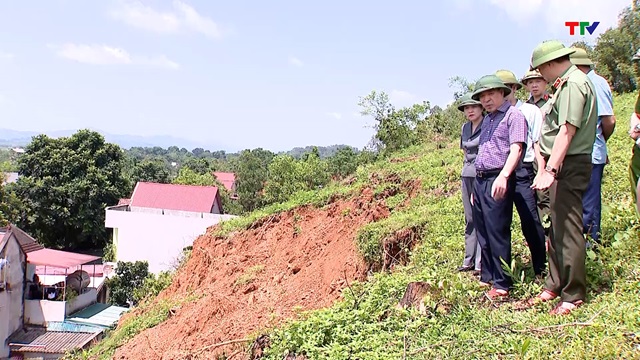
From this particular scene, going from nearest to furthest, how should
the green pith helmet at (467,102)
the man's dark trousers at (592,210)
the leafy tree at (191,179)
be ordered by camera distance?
the man's dark trousers at (592,210) < the green pith helmet at (467,102) < the leafy tree at (191,179)

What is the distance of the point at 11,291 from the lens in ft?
60.0

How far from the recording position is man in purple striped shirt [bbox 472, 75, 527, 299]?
3.82m

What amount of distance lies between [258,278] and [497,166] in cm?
519

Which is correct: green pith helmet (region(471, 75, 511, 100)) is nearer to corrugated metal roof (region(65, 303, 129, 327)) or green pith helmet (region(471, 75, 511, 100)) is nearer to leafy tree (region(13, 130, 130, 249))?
corrugated metal roof (region(65, 303, 129, 327))

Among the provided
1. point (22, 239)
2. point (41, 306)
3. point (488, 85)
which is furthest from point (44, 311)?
point (488, 85)

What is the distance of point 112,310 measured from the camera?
21594 millimetres

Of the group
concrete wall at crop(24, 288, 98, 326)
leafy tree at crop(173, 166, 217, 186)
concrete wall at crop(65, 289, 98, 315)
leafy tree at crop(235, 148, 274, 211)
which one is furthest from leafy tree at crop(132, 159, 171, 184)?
concrete wall at crop(24, 288, 98, 326)

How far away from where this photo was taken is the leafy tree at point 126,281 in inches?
908

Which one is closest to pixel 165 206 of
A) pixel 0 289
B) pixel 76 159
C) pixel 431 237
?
pixel 76 159

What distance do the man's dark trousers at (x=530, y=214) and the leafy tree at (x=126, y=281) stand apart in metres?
21.7

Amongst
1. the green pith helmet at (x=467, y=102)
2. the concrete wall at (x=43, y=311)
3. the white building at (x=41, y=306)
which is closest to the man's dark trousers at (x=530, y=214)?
the green pith helmet at (x=467, y=102)

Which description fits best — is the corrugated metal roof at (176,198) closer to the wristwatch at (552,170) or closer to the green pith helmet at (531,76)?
the green pith helmet at (531,76)

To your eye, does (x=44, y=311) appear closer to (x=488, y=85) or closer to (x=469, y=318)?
(x=469, y=318)

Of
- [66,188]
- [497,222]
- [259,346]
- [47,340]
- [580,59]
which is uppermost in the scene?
[580,59]
